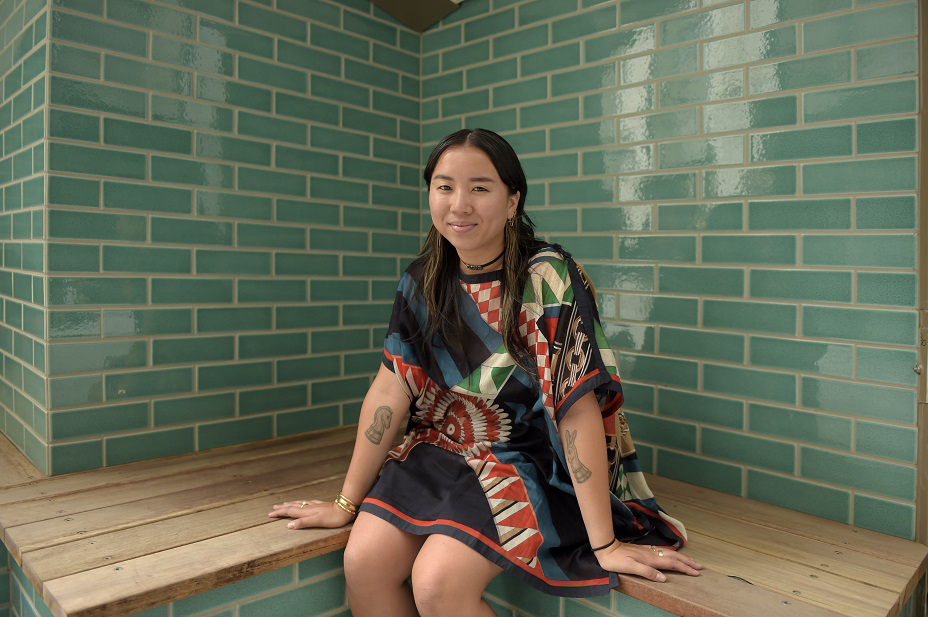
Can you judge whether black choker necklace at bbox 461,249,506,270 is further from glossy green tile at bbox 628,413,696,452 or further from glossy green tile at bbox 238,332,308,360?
glossy green tile at bbox 238,332,308,360

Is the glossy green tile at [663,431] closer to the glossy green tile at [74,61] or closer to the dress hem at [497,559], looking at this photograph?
the dress hem at [497,559]

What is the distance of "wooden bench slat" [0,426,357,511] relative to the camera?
1.79 metres

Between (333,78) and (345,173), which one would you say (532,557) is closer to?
→ (345,173)

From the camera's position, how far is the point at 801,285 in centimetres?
178

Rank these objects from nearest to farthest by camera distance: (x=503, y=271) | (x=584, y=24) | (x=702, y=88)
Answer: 1. (x=503, y=271)
2. (x=702, y=88)
3. (x=584, y=24)

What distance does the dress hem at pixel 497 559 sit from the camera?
4.55 feet

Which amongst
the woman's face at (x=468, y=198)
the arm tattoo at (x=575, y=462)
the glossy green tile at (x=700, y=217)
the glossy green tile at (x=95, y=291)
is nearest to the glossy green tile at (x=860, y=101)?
the glossy green tile at (x=700, y=217)

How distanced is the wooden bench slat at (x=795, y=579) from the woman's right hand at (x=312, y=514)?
0.84 meters

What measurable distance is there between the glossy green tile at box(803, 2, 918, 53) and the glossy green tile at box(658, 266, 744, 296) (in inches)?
24.6

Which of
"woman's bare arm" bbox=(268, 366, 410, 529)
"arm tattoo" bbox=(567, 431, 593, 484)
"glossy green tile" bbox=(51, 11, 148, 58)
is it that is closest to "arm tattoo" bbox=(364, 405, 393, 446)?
"woman's bare arm" bbox=(268, 366, 410, 529)

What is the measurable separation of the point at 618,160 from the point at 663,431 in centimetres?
87

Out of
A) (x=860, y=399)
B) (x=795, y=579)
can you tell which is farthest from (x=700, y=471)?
(x=795, y=579)

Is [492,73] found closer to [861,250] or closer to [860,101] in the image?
[860,101]

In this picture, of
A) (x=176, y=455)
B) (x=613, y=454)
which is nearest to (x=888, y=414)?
(x=613, y=454)
